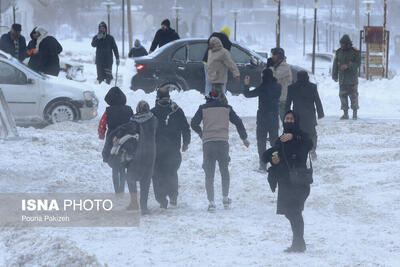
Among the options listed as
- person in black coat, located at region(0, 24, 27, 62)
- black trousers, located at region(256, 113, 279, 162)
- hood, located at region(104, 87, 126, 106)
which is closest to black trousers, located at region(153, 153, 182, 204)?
hood, located at region(104, 87, 126, 106)

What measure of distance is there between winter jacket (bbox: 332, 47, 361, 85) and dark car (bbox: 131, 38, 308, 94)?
185 centimetres

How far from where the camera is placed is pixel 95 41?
60.2 feet

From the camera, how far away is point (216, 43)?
1303 cm

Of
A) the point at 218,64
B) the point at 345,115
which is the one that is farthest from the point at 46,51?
the point at 345,115

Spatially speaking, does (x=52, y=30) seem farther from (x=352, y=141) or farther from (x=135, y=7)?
(x=352, y=141)

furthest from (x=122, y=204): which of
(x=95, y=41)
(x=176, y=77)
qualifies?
(x=95, y=41)

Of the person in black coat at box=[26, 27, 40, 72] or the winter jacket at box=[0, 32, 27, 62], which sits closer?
the person in black coat at box=[26, 27, 40, 72]

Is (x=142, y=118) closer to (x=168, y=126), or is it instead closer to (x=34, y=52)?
Answer: (x=168, y=126)

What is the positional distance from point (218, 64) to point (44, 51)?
16.6 feet

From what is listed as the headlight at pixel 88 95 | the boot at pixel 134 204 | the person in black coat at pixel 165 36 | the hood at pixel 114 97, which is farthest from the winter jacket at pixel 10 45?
the boot at pixel 134 204

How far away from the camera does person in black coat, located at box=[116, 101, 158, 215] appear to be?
9.23 meters

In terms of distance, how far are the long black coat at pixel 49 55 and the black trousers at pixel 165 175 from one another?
25.6 feet

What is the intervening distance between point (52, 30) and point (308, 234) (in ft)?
301

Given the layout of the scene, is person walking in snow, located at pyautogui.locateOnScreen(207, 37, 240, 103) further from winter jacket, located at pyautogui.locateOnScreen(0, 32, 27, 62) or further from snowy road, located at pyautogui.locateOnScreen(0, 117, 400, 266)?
winter jacket, located at pyautogui.locateOnScreen(0, 32, 27, 62)
